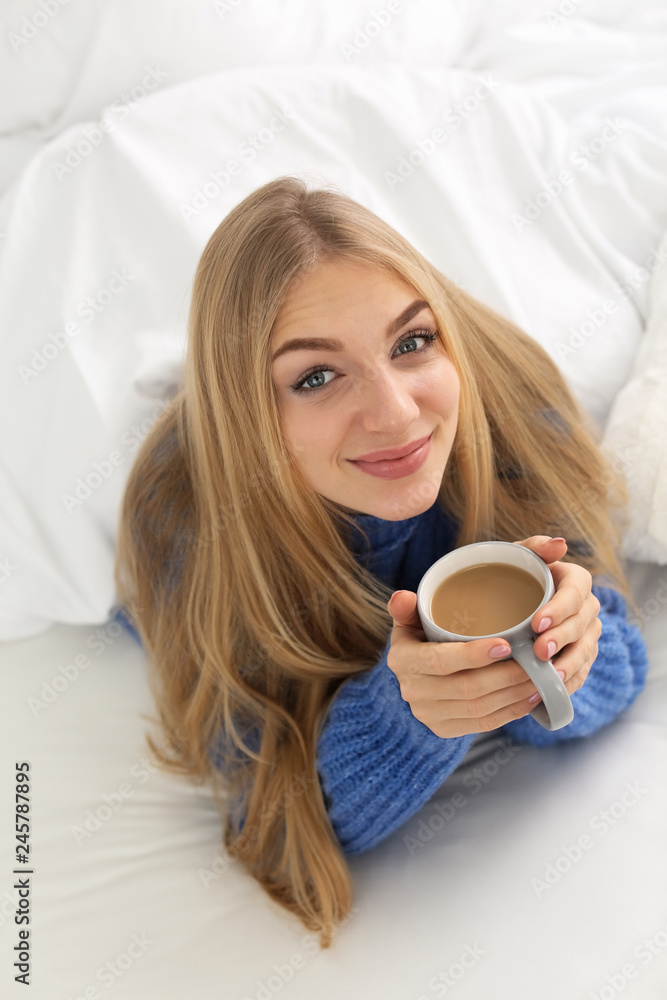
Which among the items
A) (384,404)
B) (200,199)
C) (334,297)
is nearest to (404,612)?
(384,404)

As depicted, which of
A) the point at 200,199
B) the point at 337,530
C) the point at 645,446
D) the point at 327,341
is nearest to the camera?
the point at 327,341

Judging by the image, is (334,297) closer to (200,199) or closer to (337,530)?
(337,530)

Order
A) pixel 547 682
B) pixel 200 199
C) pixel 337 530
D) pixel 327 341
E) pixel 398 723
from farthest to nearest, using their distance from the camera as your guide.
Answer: pixel 200 199, pixel 337 530, pixel 398 723, pixel 327 341, pixel 547 682

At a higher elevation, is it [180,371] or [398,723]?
[180,371]

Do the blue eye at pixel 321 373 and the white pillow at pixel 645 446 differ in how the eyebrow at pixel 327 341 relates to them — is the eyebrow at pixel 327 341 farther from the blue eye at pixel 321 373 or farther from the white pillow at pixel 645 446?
the white pillow at pixel 645 446

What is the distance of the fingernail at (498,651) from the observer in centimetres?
64

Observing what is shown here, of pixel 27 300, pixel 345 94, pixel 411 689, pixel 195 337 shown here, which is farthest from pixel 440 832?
pixel 345 94

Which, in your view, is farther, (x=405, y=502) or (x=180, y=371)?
(x=180, y=371)

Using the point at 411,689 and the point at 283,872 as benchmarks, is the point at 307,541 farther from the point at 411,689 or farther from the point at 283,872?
the point at 283,872

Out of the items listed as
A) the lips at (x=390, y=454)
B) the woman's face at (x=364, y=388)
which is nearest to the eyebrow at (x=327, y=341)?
the woman's face at (x=364, y=388)

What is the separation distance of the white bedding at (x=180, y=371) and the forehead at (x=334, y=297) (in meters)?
0.21

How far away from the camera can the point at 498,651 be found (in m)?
0.65

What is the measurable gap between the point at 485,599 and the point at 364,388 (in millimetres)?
229

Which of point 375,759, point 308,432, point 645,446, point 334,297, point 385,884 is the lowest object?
point 385,884
